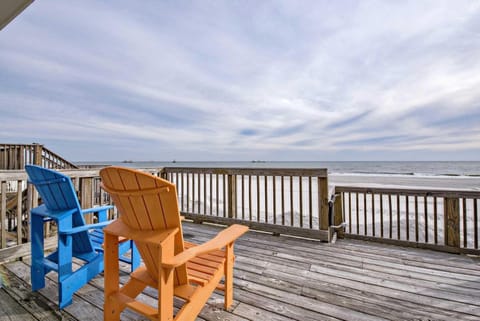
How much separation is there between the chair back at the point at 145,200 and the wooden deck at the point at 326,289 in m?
0.81

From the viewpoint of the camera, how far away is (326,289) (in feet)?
5.66

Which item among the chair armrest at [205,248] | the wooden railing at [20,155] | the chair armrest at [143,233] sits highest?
the wooden railing at [20,155]

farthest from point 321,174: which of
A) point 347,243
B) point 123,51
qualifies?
point 123,51

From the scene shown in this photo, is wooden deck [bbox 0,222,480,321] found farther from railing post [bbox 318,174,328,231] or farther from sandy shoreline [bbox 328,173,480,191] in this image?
sandy shoreline [bbox 328,173,480,191]

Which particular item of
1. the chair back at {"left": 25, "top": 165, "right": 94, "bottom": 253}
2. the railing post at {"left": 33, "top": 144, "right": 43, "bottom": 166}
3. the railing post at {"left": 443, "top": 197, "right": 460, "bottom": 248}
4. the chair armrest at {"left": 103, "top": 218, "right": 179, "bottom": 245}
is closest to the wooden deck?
the railing post at {"left": 443, "top": 197, "right": 460, "bottom": 248}

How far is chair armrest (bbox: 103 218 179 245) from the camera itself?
95 cm

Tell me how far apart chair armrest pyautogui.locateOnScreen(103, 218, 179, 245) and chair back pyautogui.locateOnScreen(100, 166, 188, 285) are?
2cm

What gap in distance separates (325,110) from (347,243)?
6883mm

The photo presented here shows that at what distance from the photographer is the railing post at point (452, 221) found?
2.47m

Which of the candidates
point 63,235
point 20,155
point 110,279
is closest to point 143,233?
point 110,279

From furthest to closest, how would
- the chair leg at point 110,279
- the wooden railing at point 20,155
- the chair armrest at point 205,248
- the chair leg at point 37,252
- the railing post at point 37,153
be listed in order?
the railing post at point 37,153 → the wooden railing at point 20,155 → the chair leg at point 37,252 → the chair leg at point 110,279 → the chair armrest at point 205,248

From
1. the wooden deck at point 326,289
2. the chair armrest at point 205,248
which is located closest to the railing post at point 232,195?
the wooden deck at point 326,289

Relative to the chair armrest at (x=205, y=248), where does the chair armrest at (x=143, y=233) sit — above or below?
above

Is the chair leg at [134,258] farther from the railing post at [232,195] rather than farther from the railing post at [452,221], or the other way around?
the railing post at [452,221]
